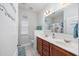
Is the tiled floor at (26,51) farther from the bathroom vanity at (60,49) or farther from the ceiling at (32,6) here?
the ceiling at (32,6)

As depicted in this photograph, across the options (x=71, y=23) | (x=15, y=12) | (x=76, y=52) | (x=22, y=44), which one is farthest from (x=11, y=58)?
(x=71, y=23)

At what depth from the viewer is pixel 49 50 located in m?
1.73

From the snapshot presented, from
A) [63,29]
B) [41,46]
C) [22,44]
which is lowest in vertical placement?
[41,46]

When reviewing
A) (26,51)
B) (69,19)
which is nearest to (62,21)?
(69,19)

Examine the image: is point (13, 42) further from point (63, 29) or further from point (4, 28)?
point (63, 29)

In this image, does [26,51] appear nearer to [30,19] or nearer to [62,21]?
[30,19]

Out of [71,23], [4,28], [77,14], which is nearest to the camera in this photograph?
[4,28]

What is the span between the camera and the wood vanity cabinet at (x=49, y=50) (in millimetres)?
1410

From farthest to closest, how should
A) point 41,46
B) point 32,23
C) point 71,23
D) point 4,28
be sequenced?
point 41,46 → point 71,23 → point 32,23 → point 4,28

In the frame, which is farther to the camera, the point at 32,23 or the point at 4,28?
the point at 32,23

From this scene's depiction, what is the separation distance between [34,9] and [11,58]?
0.74 metres

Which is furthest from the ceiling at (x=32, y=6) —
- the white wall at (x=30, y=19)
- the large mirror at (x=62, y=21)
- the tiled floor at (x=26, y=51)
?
the tiled floor at (x=26, y=51)

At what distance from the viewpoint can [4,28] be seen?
118cm

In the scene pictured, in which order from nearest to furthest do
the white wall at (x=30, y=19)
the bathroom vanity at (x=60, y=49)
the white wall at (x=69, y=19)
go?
the bathroom vanity at (x=60, y=49) < the white wall at (x=30, y=19) < the white wall at (x=69, y=19)
